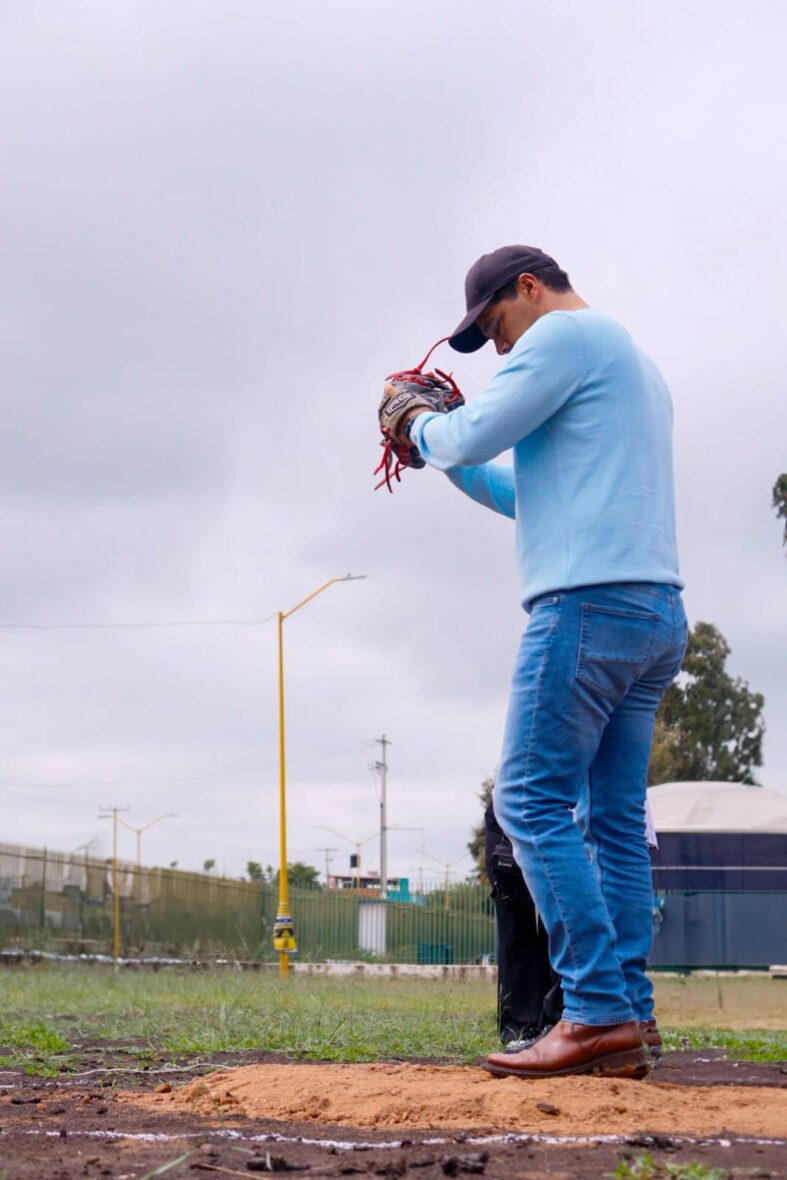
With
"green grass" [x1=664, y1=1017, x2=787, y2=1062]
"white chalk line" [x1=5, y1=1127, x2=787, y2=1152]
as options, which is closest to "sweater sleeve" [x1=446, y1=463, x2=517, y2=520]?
"white chalk line" [x1=5, y1=1127, x2=787, y2=1152]

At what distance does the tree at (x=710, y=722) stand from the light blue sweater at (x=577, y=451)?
45.1m

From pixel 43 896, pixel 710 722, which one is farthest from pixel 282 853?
pixel 710 722

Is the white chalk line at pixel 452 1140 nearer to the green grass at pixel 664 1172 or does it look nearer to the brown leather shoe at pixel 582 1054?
the green grass at pixel 664 1172

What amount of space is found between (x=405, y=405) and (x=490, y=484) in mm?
432

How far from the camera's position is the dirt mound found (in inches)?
115

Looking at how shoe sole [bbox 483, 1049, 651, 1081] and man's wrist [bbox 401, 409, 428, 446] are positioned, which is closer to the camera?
shoe sole [bbox 483, 1049, 651, 1081]

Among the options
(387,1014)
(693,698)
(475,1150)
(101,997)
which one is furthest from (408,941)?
(475,1150)

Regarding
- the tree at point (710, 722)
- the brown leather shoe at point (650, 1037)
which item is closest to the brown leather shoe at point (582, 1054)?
the brown leather shoe at point (650, 1037)

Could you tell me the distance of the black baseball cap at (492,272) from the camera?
402 cm

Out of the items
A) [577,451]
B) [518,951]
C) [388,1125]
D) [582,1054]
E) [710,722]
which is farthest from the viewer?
[710,722]

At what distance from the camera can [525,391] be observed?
3.70 metres

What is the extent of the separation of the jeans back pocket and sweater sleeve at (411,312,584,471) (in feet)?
1.66

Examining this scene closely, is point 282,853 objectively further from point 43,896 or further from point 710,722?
point 710,722

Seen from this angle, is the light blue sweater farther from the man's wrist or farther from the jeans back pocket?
the man's wrist
